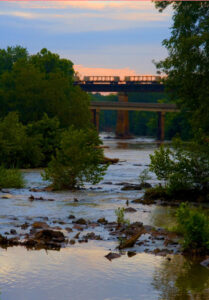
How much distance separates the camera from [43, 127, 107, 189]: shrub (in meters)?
30.3

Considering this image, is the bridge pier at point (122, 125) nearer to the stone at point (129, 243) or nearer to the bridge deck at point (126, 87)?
the bridge deck at point (126, 87)

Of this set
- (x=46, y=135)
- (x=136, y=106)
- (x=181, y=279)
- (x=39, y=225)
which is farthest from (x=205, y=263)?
(x=136, y=106)

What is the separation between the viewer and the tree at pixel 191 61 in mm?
26831

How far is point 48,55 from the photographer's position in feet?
358

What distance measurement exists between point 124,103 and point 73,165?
92744 mm

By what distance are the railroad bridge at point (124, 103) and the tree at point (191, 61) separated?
84.8 metres

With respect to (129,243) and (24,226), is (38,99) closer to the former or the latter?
(24,226)

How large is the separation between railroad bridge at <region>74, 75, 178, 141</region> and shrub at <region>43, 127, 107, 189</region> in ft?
269

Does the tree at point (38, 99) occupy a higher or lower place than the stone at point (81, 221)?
higher

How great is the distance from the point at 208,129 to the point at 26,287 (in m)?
17.4

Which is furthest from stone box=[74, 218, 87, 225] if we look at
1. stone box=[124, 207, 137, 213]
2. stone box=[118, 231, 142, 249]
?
stone box=[118, 231, 142, 249]

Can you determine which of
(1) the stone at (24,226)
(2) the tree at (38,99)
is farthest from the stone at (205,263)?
(2) the tree at (38,99)

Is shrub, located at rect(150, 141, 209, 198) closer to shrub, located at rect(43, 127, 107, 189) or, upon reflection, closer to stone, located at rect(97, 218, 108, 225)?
shrub, located at rect(43, 127, 107, 189)

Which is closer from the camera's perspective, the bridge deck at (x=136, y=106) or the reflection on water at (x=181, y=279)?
the reflection on water at (x=181, y=279)
